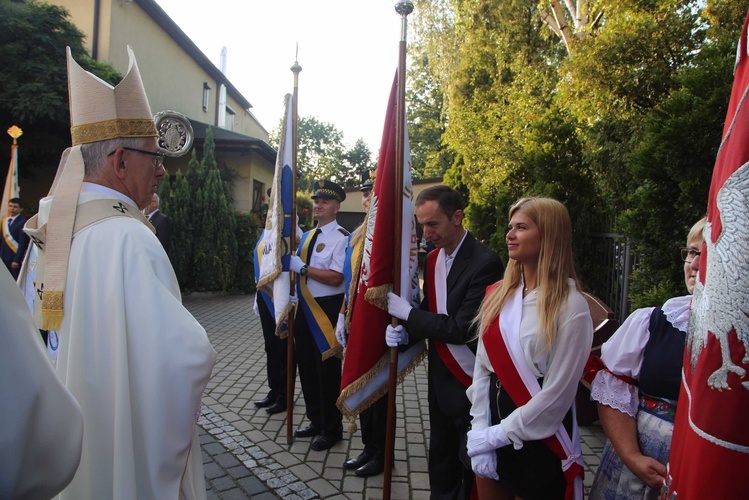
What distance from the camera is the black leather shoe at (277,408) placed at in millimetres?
4723

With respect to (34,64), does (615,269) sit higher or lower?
lower

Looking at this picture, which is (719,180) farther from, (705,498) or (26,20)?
(26,20)

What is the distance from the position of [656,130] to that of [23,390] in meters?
3.97

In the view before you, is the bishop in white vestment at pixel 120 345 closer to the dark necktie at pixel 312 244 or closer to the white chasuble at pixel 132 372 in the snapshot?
the white chasuble at pixel 132 372

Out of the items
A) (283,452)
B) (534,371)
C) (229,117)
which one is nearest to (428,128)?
(229,117)

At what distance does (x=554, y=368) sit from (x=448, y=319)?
2.35 feet

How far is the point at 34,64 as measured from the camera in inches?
425


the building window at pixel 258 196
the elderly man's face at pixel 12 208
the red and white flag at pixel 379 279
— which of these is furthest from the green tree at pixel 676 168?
the building window at pixel 258 196

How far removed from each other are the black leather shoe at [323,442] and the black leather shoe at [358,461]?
0.34 meters

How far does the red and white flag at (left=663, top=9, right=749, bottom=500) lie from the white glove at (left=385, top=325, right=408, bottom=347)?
69.9 inches

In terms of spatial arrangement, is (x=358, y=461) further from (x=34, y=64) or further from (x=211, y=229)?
(x=34, y=64)

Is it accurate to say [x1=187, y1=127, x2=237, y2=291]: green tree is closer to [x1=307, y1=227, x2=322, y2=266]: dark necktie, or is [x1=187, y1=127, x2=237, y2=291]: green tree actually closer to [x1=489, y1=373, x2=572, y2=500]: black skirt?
[x1=307, y1=227, x2=322, y2=266]: dark necktie

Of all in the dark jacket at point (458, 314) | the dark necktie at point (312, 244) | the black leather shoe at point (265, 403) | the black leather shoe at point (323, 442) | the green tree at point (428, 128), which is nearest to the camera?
the dark jacket at point (458, 314)

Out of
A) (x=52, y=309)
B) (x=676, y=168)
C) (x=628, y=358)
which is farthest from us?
(x=676, y=168)
